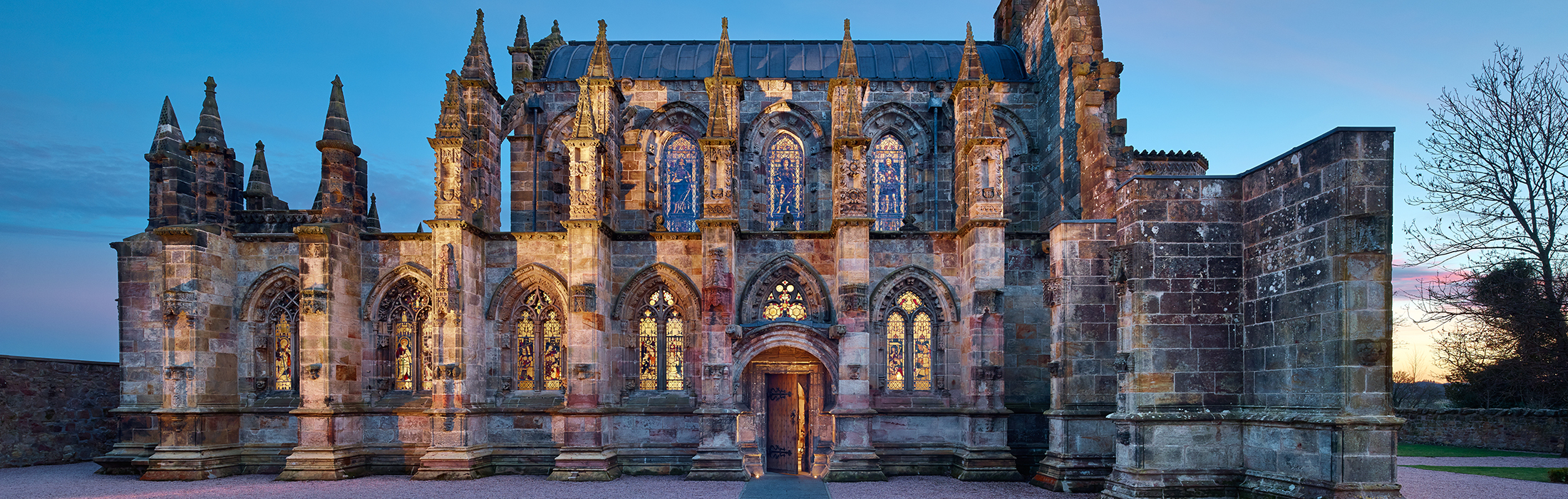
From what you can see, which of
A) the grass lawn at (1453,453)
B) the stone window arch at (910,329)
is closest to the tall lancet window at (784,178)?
the stone window arch at (910,329)

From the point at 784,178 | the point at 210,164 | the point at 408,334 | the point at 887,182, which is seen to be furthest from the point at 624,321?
the point at 210,164

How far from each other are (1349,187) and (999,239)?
7243 mm

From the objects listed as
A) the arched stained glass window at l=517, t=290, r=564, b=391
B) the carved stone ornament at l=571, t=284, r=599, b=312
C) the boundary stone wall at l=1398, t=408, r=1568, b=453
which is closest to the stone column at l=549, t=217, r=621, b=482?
the carved stone ornament at l=571, t=284, r=599, b=312

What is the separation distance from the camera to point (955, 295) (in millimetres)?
17953

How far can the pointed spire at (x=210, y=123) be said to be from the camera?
64.2 ft

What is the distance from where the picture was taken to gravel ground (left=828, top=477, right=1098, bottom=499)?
14.6 meters

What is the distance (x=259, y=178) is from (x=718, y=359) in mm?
15445

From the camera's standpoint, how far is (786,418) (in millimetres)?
18734

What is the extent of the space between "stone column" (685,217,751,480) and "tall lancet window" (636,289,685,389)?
132cm

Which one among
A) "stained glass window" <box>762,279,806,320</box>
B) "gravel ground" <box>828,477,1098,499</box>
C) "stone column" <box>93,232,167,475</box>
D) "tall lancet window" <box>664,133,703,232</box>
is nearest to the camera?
"gravel ground" <box>828,477,1098,499</box>

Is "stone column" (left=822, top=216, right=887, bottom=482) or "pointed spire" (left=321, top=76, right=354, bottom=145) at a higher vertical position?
"pointed spire" (left=321, top=76, right=354, bottom=145)

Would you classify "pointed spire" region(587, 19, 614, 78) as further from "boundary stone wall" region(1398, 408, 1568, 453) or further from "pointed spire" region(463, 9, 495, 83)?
"boundary stone wall" region(1398, 408, 1568, 453)

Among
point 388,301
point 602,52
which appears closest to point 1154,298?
point 602,52

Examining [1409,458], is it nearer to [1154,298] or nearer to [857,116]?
[1154,298]
